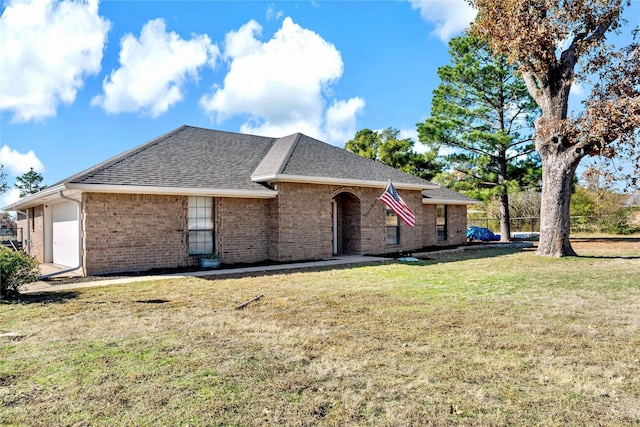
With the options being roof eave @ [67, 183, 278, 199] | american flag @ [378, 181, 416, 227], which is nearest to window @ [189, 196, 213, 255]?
roof eave @ [67, 183, 278, 199]

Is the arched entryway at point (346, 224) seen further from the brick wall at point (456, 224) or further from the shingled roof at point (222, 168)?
the brick wall at point (456, 224)

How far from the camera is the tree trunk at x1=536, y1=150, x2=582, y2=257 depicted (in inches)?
646

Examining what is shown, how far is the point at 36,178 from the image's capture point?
4484cm

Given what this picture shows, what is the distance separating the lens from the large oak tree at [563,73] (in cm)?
1562

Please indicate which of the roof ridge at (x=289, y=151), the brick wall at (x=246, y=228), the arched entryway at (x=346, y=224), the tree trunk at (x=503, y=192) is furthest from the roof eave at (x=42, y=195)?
the tree trunk at (x=503, y=192)

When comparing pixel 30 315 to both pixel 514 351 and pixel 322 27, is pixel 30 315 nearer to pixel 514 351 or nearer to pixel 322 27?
pixel 514 351

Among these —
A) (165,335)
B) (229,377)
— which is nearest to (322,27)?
(165,335)

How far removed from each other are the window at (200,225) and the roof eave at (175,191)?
0.51 meters

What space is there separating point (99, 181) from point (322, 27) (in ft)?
26.8

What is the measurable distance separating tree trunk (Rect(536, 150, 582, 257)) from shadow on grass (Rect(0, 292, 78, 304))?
52.1 feet

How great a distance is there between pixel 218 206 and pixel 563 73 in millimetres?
13843

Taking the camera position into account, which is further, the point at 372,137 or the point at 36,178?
the point at 36,178

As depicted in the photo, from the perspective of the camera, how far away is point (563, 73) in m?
16.6

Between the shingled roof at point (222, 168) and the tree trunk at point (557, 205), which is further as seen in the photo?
the tree trunk at point (557, 205)
